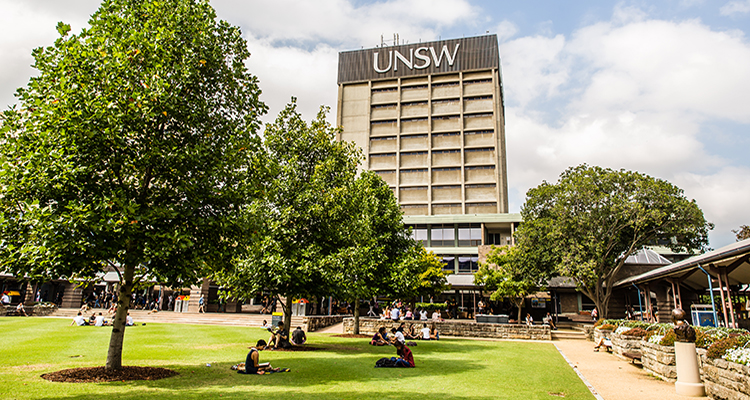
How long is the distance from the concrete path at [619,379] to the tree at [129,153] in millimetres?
9486

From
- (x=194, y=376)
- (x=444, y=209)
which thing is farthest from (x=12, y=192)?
(x=444, y=209)

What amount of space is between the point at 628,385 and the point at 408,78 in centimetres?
7342

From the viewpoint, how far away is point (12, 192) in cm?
856

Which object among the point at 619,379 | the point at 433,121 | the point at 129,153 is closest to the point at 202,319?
the point at 129,153

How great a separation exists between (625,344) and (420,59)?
69998mm

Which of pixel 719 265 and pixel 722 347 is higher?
pixel 719 265

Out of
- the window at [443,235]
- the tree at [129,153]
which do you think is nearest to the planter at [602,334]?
the tree at [129,153]

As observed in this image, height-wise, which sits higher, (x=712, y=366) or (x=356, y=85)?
(x=356, y=85)

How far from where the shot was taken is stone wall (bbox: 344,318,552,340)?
26.3m

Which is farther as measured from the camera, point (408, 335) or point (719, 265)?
point (408, 335)

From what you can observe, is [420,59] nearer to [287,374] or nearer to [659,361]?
[659,361]

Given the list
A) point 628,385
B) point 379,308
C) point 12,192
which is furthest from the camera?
point 379,308

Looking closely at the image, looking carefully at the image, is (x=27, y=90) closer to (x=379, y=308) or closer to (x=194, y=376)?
(x=194, y=376)

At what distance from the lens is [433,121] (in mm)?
76812
